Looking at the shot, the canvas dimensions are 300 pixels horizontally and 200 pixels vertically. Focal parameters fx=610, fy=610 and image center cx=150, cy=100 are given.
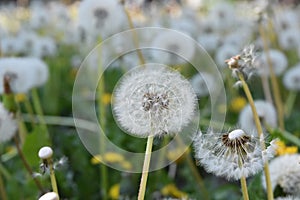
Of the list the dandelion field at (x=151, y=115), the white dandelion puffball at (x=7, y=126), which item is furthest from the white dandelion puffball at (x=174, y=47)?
the white dandelion puffball at (x=7, y=126)

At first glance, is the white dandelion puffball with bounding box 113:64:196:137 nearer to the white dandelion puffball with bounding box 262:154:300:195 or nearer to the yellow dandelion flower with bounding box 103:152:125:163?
the white dandelion puffball with bounding box 262:154:300:195

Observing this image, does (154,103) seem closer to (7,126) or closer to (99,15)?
(7,126)

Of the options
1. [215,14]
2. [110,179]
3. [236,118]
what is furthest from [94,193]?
[215,14]

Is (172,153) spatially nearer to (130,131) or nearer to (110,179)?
(110,179)

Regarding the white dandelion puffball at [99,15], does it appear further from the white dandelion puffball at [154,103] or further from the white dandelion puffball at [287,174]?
the white dandelion puffball at [154,103]

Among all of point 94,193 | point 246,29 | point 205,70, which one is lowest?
point 94,193

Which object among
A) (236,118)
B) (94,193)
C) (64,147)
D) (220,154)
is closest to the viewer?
(220,154)
